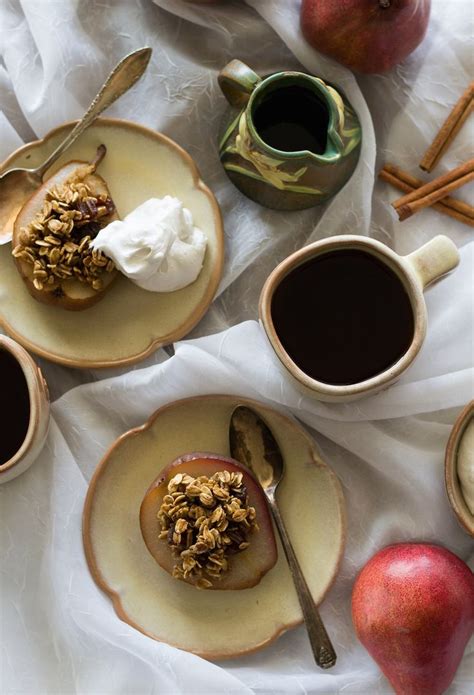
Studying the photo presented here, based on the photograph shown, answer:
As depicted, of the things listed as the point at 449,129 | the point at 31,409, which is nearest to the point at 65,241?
the point at 31,409

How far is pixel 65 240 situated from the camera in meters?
1.37

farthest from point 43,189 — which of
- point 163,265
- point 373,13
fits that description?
point 373,13

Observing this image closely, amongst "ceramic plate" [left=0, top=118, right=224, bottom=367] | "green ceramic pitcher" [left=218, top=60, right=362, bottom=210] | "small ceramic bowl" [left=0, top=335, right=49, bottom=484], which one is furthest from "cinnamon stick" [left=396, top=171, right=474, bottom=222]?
"small ceramic bowl" [left=0, top=335, right=49, bottom=484]

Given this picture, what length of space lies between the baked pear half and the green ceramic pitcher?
218mm

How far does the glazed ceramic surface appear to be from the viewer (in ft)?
4.25

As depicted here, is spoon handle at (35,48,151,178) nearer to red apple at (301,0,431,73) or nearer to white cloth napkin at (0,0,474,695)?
white cloth napkin at (0,0,474,695)

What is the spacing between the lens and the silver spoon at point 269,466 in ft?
4.52

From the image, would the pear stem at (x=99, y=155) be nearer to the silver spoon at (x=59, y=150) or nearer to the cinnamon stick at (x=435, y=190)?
the silver spoon at (x=59, y=150)

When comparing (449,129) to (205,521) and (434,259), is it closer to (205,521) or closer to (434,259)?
(434,259)

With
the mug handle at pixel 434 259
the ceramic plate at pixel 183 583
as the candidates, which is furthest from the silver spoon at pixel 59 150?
the mug handle at pixel 434 259

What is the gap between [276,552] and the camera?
1.39 metres

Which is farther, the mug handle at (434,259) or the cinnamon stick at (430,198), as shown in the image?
the cinnamon stick at (430,198)

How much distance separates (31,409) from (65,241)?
0.25 meters

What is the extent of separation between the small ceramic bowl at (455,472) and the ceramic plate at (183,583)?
161mm
